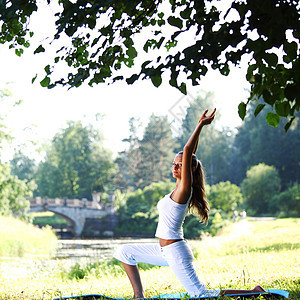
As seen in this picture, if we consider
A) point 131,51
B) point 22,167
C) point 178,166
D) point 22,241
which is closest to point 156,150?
point 22,167

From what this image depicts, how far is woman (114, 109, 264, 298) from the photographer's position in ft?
12.3

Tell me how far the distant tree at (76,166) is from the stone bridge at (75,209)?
11297 mm

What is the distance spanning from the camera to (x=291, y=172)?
1885 inches

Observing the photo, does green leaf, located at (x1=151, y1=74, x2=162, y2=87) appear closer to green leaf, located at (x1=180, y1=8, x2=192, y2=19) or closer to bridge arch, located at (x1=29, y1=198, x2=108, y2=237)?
green leaf, located at (x1=180, y1=8, x2=192, y2=19)

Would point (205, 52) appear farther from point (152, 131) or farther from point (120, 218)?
point (152, 131)

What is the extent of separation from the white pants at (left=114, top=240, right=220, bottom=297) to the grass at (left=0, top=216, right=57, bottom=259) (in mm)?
12596

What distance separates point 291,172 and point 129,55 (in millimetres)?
46061

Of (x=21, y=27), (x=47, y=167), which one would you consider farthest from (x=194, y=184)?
(x=47, y=167)

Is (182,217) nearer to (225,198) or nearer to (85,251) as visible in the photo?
(85,251)

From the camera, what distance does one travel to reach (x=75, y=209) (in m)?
38.6

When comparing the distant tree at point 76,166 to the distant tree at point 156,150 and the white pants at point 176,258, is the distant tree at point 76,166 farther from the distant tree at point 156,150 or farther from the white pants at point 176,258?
the white pants at point 176,258

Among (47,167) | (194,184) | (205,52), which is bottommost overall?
(194,184)

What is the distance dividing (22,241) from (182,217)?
15.1 m

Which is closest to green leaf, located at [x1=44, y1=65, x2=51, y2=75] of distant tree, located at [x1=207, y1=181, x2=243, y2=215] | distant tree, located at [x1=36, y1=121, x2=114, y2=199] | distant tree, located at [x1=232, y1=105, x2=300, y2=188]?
distant tree, located at [x1=207, y1=181, x2=243, y2=215]
